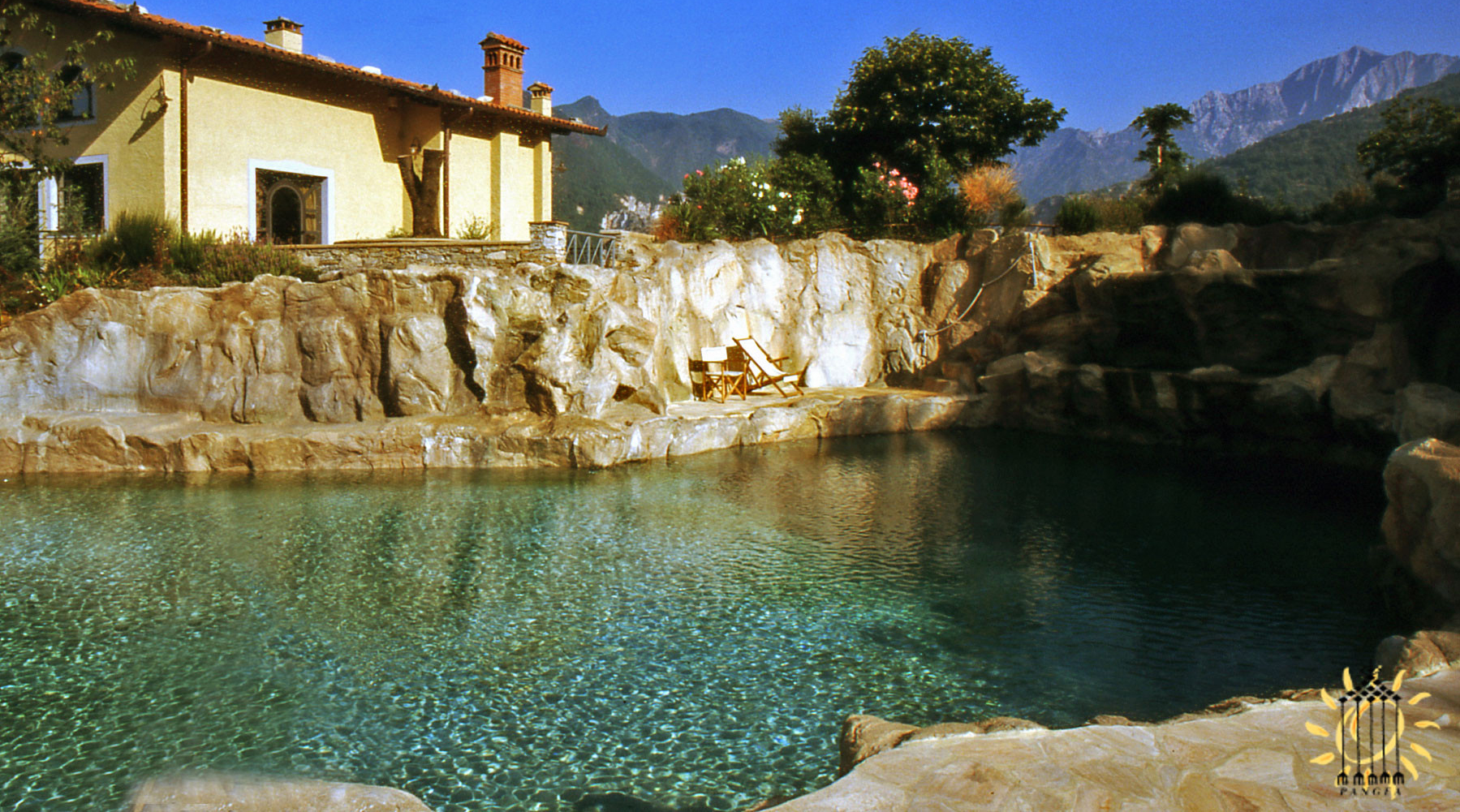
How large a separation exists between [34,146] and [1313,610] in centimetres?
1750

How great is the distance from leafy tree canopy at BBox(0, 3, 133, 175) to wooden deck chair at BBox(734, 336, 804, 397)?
1030 cm

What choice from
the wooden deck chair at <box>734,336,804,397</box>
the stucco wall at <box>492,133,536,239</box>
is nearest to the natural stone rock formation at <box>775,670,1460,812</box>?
the wooden deck chair at <box>734,336,804,397</box>

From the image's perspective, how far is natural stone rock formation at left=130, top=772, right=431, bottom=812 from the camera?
342 centimetres

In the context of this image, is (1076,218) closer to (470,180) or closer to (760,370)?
(760,370)

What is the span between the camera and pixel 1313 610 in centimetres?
699

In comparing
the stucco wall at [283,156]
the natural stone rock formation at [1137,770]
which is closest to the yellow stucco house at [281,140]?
the stucco wall at [283,156]

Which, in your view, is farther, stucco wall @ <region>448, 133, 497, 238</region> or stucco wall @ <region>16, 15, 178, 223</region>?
stucco wall @ <region>448, 133, 497, 238</region>

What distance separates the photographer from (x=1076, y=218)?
59.8 ft

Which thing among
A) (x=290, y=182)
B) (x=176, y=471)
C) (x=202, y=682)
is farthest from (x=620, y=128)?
(x=202, y=682)

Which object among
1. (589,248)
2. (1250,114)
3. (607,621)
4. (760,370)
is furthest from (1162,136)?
(1250,114)

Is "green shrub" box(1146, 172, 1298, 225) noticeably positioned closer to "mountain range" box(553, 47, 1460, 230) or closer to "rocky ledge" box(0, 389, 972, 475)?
"rocky ledge" box(0, 389, 972, 475)

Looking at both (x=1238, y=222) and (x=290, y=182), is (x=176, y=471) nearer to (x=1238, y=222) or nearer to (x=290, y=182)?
(x=290, y=182)

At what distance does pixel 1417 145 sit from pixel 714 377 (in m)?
12.7

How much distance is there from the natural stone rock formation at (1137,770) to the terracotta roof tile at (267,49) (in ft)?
51.0
